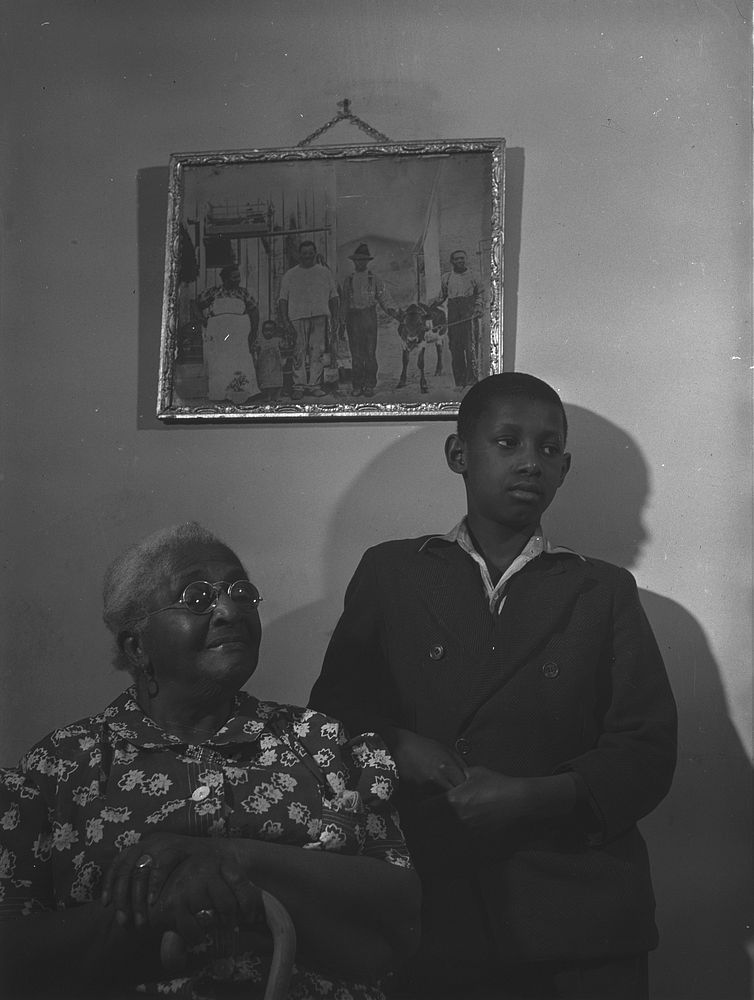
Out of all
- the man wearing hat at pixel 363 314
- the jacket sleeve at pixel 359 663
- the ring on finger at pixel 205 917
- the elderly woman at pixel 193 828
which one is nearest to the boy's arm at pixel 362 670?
the jacket sleeve at pixel 359 663

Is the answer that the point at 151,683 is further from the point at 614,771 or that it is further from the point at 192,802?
the point at 614,771

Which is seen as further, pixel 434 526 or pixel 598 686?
pixel 434 526

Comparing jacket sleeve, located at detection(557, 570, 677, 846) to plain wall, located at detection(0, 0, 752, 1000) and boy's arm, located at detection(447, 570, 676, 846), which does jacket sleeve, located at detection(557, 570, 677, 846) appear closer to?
boy's arm, located at detection(447, 570, 676, 846)

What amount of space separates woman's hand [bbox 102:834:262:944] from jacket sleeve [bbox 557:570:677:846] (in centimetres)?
72

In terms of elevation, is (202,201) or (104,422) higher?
(202,201)

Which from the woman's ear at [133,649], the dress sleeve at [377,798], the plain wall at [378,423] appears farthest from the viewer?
the plain wall at [378,423]

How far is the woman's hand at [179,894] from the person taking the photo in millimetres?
1493

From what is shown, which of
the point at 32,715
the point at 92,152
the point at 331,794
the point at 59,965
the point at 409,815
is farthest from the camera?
the point at 92,152

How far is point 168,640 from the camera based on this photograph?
1796 millimetres

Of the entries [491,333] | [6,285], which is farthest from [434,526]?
[6,285]

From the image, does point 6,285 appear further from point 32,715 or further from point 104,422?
point 32,715

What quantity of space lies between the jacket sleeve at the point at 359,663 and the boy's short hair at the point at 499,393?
370mm

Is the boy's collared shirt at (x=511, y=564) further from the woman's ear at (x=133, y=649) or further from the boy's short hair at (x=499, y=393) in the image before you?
the woman's ear at (x=133, y=649)

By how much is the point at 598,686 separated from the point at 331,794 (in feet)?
2.08
